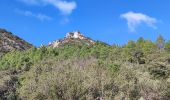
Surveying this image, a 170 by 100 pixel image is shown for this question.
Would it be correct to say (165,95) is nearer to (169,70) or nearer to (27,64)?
(169,70)

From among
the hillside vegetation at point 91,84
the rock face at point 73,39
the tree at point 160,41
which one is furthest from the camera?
the rock face at point 73,39

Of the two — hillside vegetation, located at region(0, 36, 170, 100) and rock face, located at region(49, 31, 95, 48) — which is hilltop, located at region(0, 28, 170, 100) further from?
rock face, located at region(49, 31, 95, 48)

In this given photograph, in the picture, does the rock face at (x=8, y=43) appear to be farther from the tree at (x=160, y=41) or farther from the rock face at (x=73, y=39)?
the tree at (x=160, y=41)

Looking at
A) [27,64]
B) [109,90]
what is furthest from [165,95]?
[27,64]

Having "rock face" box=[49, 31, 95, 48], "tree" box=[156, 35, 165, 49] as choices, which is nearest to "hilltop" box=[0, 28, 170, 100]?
"tree" box=[156, 35, 165, 49]

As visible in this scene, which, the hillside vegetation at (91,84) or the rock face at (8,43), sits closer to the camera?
the hillside vegetation at (91,84)

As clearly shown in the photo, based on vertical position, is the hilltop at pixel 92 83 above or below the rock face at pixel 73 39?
below

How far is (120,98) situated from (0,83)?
53.8m

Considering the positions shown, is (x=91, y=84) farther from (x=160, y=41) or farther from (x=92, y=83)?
(x=160, y=41)

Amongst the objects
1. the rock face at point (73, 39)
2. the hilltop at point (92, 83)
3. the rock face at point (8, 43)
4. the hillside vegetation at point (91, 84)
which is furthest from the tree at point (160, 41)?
the rock face at point (8, 43)

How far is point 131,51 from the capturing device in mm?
117438

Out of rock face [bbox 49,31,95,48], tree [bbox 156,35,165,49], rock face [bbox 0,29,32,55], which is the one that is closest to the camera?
tree [bbox 156,35,165,49]

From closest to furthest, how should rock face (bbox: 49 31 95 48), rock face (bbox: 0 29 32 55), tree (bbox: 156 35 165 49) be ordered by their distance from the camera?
tree (bbox: 156 35 165 49) → rock face (bbox: 0 29 32 55) → rock face (bbox: 49 31 95 48)

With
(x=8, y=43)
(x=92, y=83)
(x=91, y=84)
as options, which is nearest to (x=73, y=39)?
(x=8, y=43)
